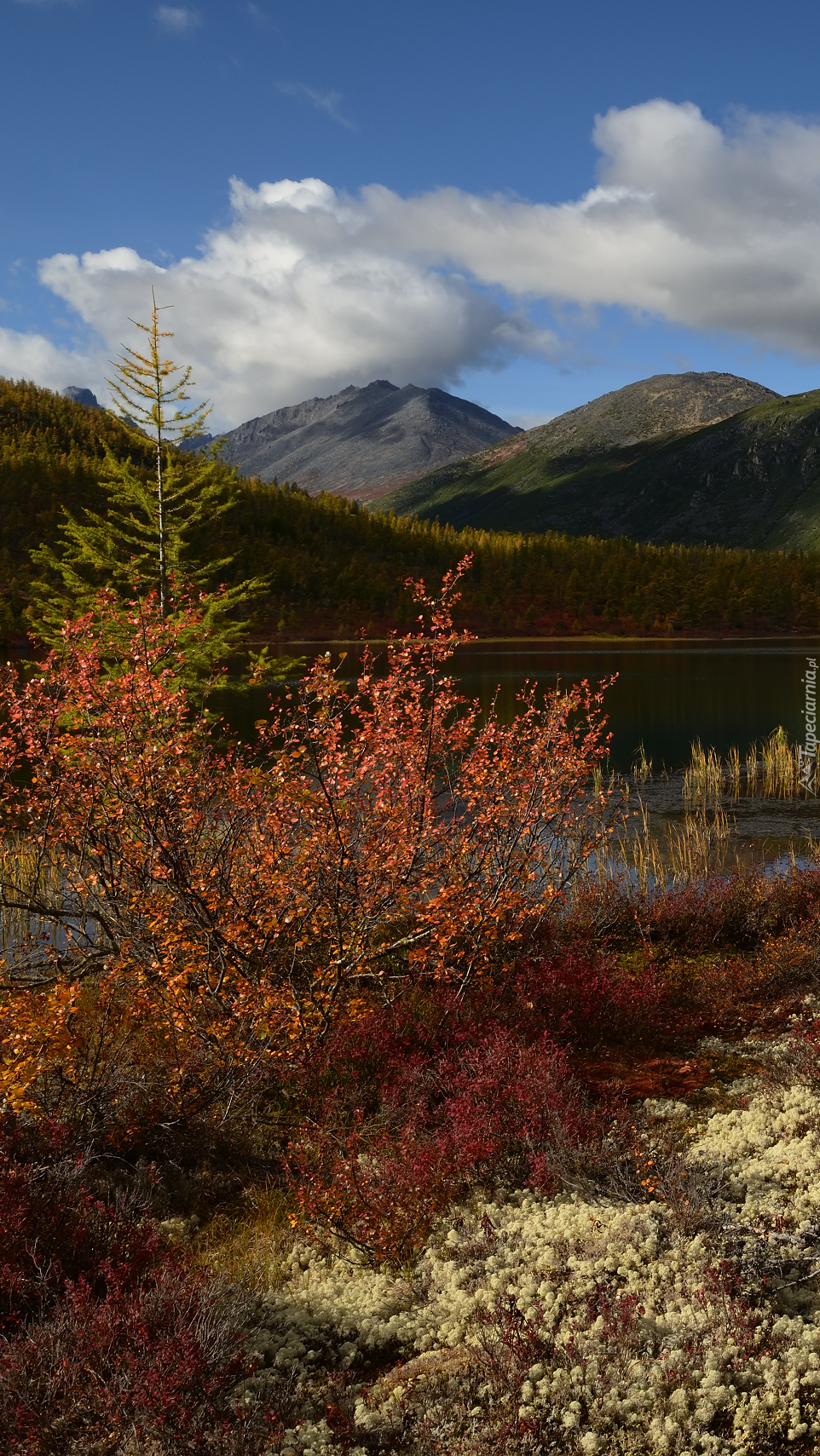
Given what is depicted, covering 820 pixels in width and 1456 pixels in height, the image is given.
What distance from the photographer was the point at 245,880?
9.16 metres

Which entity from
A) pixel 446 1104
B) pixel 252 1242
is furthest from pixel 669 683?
pixel 252 1242

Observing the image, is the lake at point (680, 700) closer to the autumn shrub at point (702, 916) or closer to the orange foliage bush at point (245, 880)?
the autumn shrub at point (702, 916)

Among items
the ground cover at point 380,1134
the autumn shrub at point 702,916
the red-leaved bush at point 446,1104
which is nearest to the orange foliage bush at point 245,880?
the ground cover at point 380,1134

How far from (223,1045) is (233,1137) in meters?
0.86

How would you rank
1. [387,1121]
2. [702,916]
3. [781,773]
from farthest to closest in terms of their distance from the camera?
[781,773] → [702,916] → [387,1121]

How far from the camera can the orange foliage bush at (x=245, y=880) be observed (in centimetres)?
802

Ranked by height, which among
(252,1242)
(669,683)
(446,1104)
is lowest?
(252,1242)

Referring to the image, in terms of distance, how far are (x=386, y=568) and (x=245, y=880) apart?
165263mm

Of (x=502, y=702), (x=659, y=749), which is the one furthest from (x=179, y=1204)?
(x=502, y=702)

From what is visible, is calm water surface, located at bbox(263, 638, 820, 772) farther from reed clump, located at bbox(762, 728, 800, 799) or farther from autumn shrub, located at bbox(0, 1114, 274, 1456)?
autumn shrub, located at bbox(0, 1114, 274, 1456)

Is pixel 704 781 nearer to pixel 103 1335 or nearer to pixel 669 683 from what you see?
pixel 103 1335

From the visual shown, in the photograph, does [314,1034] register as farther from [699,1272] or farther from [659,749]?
[659,749]

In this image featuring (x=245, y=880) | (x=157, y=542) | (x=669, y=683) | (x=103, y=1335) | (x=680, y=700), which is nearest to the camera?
(x=103, y=1335)

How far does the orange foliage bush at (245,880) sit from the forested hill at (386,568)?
113435 mm
